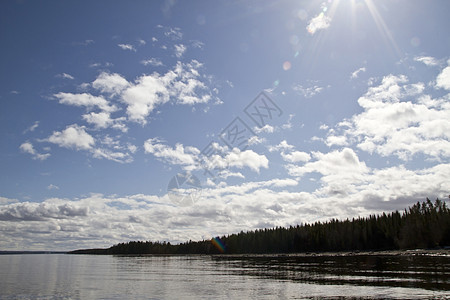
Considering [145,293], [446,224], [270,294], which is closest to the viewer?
[270,294]

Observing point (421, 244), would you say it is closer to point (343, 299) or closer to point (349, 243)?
point (349, 243)

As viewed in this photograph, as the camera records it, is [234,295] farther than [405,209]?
No

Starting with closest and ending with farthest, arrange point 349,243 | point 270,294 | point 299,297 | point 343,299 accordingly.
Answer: point 343,299 → point 299,297 → point 270,294 → point 349,243

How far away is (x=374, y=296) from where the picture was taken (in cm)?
2609

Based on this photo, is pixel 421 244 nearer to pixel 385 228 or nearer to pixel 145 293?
pixel 385 228

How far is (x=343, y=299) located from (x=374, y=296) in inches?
103

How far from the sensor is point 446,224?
118 meters

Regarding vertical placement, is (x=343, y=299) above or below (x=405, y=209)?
below

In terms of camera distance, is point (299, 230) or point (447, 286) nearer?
point (447, 286)

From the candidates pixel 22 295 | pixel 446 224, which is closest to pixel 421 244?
pixel 446 224

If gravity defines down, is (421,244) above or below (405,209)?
below

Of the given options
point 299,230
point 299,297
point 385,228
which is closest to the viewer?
point 299,297

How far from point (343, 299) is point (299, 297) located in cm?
362

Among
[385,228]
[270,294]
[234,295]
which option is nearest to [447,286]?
[270,294]
